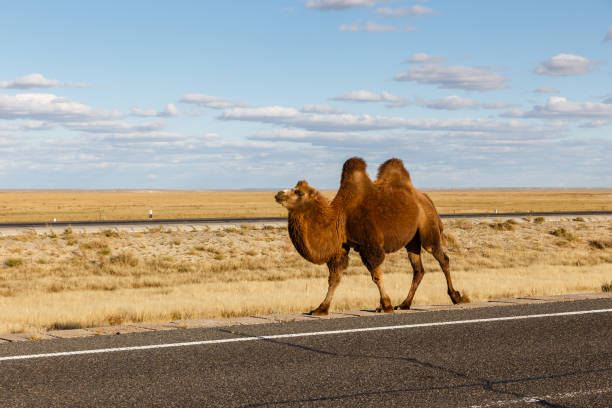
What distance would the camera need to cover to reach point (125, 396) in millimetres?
5637

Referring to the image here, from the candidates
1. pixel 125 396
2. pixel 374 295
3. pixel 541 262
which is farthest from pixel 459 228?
pixel 125 396

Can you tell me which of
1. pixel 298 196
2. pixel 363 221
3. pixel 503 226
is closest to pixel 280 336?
pixel 298 196

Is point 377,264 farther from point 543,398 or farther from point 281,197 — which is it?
point 543,398

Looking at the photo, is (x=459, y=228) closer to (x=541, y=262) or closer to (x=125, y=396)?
(x=541, y=262)

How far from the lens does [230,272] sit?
22.2 m

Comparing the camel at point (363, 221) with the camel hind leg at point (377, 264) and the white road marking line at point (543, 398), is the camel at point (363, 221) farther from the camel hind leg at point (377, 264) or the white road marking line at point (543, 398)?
the white road marking line at point (543, 398)

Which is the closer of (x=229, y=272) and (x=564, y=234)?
(x=229, y=272)

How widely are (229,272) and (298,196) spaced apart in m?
13.5

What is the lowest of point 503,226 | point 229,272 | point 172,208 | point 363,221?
point 229,272

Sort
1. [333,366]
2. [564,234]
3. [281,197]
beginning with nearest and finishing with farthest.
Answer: [333,366] → [281,197] → [564,234]

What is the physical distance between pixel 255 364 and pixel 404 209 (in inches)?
177

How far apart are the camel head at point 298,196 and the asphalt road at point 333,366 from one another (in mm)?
1510

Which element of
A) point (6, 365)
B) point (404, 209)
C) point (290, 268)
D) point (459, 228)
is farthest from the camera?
point (459, 228)

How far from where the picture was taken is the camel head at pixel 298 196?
8844 millimetres
